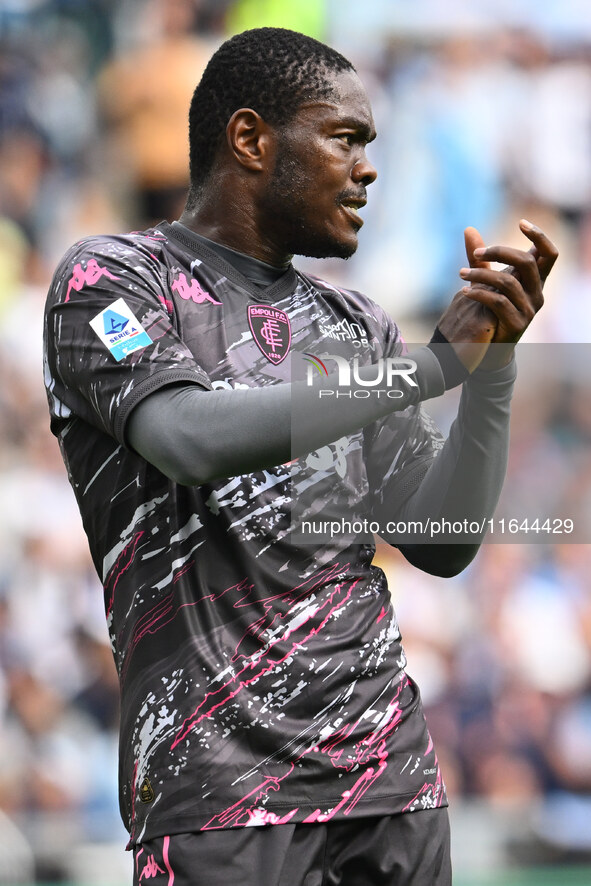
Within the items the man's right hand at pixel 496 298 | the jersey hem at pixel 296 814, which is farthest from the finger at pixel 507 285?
the jersey hem at pixel 296 814

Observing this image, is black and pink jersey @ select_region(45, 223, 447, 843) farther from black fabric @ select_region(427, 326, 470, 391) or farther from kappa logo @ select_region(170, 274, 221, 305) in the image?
black fabric @ select_region(427, 326, 470, 391)

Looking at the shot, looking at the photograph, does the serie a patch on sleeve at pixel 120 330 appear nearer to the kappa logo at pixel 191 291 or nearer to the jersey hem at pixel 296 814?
the kappa logo at pixel 191 291

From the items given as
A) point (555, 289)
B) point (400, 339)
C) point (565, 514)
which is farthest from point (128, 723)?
point (555, 289)

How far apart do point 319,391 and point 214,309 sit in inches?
13.1

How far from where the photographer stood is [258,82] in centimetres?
221

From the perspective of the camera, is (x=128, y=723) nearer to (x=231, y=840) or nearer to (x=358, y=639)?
(x=231, y=840)

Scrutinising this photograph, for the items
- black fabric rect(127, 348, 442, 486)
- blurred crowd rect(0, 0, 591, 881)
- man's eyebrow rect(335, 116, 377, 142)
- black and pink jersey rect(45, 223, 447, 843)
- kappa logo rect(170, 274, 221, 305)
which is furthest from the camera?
blurred crowd rect(0, 0, 591, 881)

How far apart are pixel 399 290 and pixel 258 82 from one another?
369 cm

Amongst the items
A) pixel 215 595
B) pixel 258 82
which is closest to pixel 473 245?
pixel 258 82

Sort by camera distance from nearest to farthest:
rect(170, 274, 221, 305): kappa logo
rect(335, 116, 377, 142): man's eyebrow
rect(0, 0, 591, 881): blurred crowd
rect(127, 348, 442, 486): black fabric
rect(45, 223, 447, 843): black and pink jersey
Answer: rect(127, 348, 442, 486): black fabric, rect(45, 223, 447, 843): black and pink jersey, rect(170, 274, 221, 305): kappa logo, rect(335, 116, 377, 142): man's eyebrow, rect(0, 0, 591, 881): blurred crowd

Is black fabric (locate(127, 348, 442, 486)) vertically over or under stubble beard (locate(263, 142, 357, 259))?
under

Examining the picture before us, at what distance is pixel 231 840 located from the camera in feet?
6.05

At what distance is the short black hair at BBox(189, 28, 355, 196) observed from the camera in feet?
7.12

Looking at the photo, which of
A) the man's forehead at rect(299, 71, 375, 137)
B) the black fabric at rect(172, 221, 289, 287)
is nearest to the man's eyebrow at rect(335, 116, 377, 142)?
the man's forehead at rect(299, 71, 375, 137)
